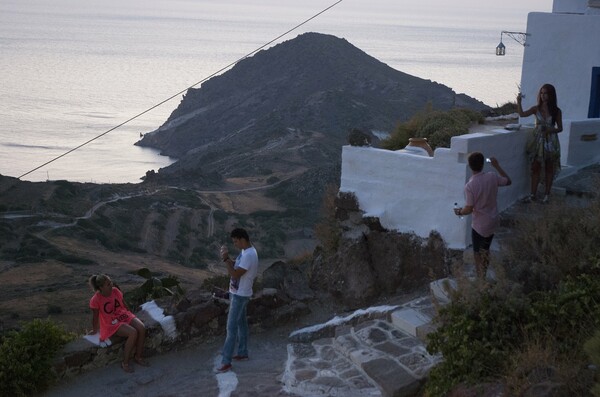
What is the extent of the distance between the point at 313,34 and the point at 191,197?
182ft

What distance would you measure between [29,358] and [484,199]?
15.7ft

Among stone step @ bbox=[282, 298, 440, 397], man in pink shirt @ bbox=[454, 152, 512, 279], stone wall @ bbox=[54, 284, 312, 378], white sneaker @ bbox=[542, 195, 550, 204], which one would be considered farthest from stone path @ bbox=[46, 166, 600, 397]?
white sneaker @ bbox=[542, 195, 550, 204]

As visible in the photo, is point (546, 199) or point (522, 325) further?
point (546, 199)

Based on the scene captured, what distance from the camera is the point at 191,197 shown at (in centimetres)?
5062

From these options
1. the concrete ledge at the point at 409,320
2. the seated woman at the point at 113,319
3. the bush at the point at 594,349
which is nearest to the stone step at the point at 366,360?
the concrete ledge at the point at 409,320

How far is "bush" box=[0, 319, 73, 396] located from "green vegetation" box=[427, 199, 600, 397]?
385cm

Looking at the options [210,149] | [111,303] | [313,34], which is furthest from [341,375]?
[313,34]

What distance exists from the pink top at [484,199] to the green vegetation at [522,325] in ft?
3.48

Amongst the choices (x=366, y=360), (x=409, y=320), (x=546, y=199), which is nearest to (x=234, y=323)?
(x=366, y=360)

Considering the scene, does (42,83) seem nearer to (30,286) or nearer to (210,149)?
(210,149)

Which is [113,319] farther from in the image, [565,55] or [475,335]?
[565,55]

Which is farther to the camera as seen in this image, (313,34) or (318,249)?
(313,34)

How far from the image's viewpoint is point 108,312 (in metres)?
8.25

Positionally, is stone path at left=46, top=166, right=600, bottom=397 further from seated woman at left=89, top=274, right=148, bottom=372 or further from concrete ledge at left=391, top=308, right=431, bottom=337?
seated woman at left=89, top=274, right=148, bottom=372
